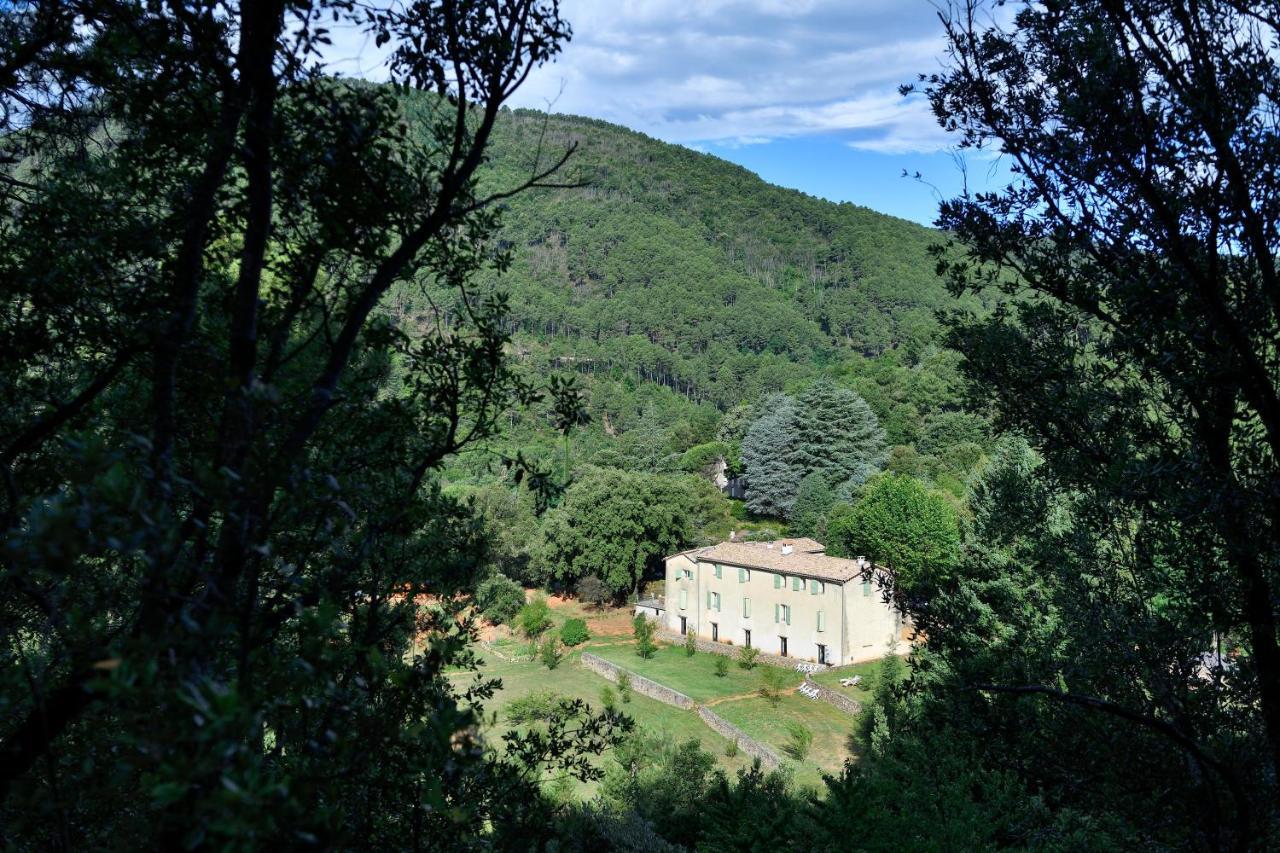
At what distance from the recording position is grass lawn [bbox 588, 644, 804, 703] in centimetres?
3275

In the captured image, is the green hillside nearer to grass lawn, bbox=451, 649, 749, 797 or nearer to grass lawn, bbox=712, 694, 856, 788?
grass lawn, bbox=451, 649, 749, 797

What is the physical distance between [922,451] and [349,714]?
66329 millimetres

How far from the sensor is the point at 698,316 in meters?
143

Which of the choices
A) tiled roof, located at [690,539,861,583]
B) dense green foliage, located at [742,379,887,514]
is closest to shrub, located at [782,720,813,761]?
tiled roof, located at [690,539,861,583]

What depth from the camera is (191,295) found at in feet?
11.2

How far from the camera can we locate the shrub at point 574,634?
4053cm

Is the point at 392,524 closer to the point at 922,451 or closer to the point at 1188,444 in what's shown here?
the point at 1188,444

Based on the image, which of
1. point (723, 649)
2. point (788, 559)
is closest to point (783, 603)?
point (788, 559)

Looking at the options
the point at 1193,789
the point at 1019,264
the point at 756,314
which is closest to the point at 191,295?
the point at 1019,264

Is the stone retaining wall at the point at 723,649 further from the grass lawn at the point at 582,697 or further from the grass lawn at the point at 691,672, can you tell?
the grass lawn at the point at 582,697

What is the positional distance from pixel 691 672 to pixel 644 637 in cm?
404

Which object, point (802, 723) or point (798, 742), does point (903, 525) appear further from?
point (798, 742)

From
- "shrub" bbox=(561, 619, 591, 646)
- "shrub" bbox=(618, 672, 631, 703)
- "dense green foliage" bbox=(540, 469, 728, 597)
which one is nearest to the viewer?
"shrub" bbox=(618, 672, 631, 703)

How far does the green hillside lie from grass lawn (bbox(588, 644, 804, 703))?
30.7m
